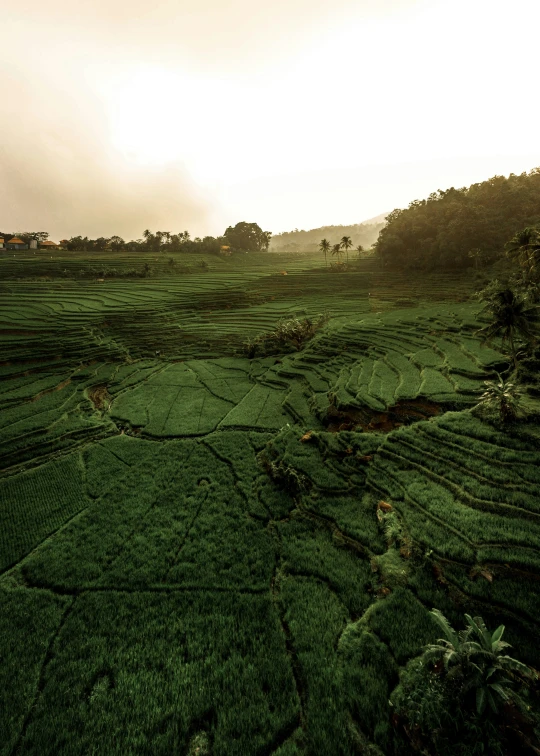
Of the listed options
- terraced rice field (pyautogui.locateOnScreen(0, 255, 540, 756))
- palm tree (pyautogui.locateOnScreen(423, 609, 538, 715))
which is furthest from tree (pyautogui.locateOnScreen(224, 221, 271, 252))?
palm tree (pyautogui.locateOnScreen(423, 609, 538, 715))

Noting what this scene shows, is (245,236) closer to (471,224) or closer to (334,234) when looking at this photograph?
(471,224)

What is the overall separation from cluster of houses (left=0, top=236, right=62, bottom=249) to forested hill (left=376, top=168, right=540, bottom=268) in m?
93.7

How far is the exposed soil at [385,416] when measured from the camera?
15984 millimetres

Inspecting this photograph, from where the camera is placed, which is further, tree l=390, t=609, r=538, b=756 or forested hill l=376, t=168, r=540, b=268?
forested hill l=376, t=168, r=540, b=268

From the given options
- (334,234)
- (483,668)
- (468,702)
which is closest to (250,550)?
(468,702)

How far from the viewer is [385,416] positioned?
54.3 feet

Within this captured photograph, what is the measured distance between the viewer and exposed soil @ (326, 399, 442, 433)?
15984 mm

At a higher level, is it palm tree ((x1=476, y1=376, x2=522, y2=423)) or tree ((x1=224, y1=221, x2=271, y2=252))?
tree ((x1=224, y1=221, x2=271, y2=252))

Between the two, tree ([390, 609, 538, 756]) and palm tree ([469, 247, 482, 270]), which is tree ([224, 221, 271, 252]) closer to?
palm tree ([469, 247, 482, 270])

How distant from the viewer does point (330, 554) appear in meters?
10.3

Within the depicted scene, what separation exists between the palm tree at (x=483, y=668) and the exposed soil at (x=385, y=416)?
993 cm

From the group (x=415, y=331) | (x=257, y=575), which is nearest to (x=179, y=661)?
(x=257, y=575)

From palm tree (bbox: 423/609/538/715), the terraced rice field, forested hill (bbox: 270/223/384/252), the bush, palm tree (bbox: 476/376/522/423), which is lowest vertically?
the terraced rice field

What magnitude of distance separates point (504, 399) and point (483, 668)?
9929mm
